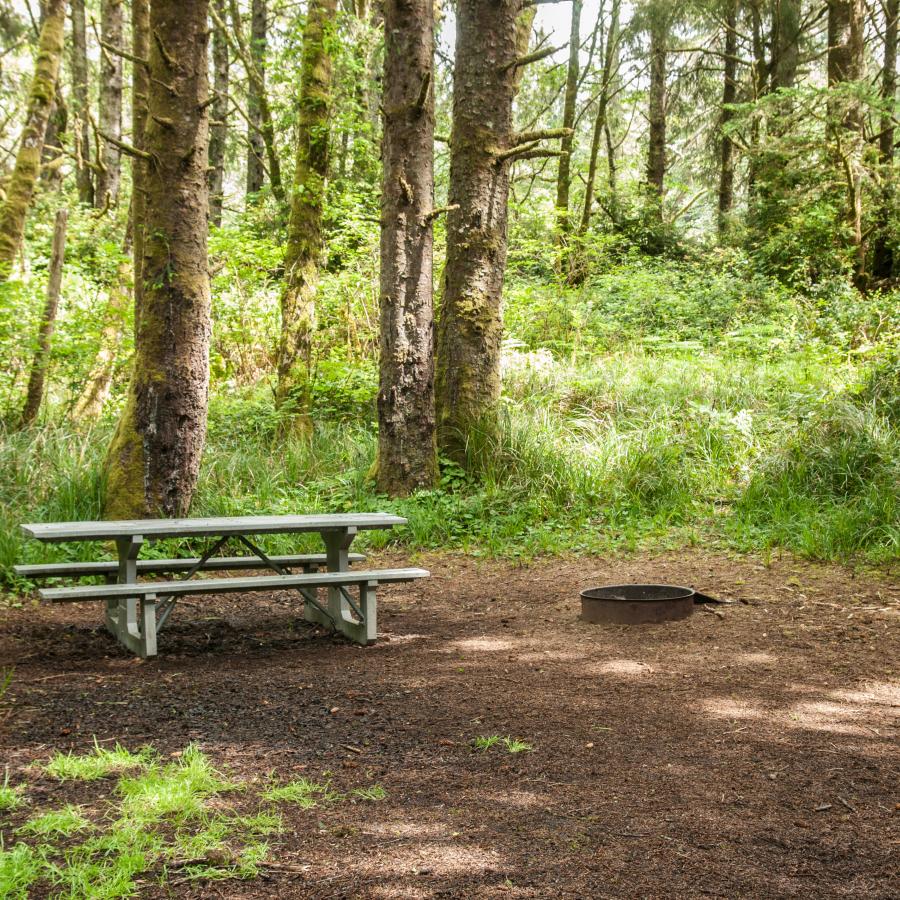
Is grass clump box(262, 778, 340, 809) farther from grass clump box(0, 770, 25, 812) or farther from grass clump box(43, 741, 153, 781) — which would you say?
grass clump box(0, 770, 25, 812)

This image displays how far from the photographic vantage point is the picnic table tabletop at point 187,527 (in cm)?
486

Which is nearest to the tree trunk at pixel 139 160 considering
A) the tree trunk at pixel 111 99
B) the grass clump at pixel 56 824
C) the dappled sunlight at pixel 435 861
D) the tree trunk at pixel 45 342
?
the tree trunk at pixel 45 342

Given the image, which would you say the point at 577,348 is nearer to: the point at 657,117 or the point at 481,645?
the point at 481,645

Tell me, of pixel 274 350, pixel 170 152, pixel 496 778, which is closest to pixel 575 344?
pixel 274 350

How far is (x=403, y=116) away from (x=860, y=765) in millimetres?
7118

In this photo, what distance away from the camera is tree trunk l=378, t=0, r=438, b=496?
879cm

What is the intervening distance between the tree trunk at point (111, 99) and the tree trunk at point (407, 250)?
227 inches

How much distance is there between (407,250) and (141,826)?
6762 millimetres

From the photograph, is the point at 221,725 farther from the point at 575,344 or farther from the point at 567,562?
the point at 575,344

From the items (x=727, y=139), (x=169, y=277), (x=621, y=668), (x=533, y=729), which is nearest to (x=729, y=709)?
(x=621, y=668)

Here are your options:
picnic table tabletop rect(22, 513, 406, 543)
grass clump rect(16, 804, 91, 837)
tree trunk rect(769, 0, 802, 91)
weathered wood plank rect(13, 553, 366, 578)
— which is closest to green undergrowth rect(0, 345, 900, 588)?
weathered wood plank rect(13, 553, 366, 578)

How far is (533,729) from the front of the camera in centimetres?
401

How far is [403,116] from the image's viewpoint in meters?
8.79

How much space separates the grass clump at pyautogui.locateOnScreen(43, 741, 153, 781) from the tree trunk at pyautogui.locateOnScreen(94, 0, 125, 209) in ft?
36.0
